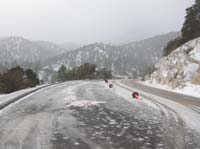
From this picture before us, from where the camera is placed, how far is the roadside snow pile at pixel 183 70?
30.4 meters

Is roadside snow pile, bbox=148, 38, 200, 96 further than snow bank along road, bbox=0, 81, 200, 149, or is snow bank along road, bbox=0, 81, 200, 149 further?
roadside snow pile, bbox=148, 38, 200, 96

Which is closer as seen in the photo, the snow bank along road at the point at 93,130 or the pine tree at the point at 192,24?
the snow bank along road at the point at 93,130

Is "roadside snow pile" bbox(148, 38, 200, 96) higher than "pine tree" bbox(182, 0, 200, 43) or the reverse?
the reverse

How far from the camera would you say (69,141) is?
22.4ft

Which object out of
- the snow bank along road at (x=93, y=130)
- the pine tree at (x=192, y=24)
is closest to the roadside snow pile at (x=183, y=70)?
the pine tree at (x=192, y=24)

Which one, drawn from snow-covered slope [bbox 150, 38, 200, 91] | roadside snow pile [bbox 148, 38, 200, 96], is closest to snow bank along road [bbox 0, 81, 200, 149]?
roadside snow pile [bbox 148, 38, 200, 96]

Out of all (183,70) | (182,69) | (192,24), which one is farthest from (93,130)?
(192,24)

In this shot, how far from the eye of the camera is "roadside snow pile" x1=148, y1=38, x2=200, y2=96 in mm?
30434

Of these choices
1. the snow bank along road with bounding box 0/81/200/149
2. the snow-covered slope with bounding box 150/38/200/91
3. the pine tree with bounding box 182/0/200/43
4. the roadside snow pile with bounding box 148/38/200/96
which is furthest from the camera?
the pine tree with bounding box 182/0/200/43

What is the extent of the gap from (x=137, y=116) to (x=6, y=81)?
27754mm

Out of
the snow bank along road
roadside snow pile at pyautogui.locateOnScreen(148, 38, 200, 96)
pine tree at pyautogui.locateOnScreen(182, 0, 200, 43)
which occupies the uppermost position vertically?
pine tree at pyautogui.locateOnScreen(182, 0, 200, 43)

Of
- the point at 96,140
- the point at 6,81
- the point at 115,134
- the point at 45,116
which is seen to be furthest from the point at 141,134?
the point at 6,81

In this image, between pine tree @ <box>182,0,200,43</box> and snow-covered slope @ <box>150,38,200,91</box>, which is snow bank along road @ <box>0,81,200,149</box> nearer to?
snow-covered slope @ <box>150,38,200,91</box>

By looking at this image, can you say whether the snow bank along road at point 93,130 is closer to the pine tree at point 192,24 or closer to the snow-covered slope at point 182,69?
the snow-covered slope at point 182,69
